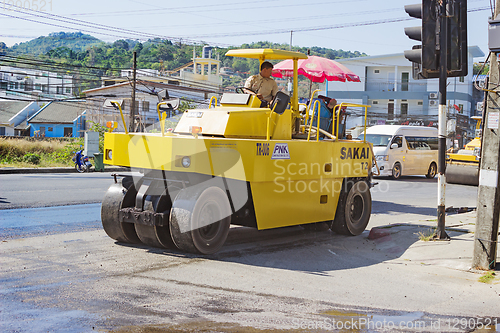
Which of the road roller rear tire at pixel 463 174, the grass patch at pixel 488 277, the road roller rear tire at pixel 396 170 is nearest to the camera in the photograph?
the grass patch at pixel 488 277

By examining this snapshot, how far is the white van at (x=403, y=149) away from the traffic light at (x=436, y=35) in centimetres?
1462

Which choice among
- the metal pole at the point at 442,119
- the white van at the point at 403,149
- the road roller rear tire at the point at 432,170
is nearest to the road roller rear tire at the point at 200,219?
the metal pole at the point at 442,119

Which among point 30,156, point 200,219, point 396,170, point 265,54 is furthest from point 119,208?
point 30,156

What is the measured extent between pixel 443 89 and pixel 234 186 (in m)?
3.90

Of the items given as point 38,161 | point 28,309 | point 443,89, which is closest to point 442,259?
point 443,89

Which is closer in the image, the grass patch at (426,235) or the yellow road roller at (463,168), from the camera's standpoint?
the grass patch at (426,235)

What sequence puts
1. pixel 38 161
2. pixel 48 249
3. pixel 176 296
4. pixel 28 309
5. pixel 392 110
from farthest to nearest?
1. pixel 392 110
2. pixel 38 161
3. pixel 48 249
4. pixel 176 296
5. pixel 28 309

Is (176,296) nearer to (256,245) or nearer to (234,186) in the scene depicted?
(234,186)

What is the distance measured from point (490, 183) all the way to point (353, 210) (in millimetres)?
3244

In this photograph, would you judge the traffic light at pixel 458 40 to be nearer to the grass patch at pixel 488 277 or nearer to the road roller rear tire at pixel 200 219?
the grass patch at pixel 488 277

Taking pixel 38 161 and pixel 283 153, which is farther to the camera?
pixel 38 161

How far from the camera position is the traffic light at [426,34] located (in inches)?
315

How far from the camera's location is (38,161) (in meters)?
26.9

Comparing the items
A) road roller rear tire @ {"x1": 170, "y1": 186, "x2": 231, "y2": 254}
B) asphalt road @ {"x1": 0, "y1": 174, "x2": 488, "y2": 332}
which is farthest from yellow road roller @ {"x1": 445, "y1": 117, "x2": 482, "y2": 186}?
road roller rear tire @ {"x1": 170, "y1": 186, "x2": 231, "y2": 254}
